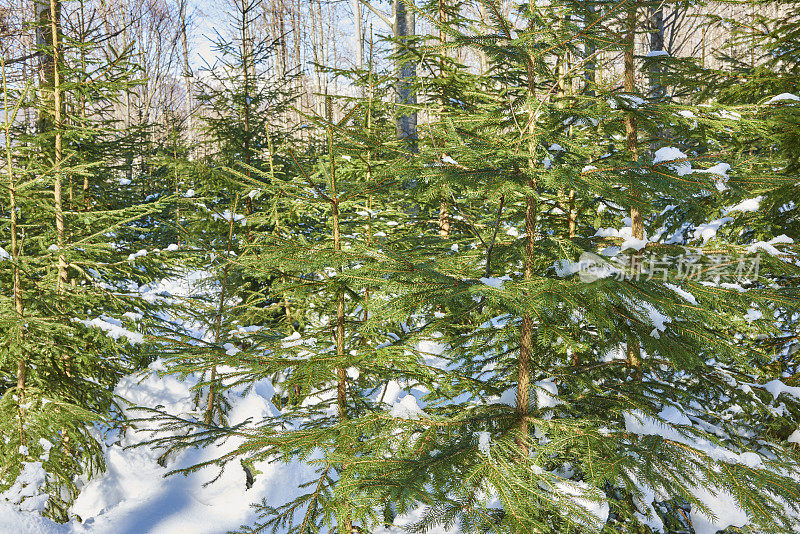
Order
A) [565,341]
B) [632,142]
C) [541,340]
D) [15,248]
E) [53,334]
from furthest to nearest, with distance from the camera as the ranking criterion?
[53,334]
[15,248]
[632,142]
[565,341]
[541,340]

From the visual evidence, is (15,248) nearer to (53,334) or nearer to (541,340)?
(53,334)

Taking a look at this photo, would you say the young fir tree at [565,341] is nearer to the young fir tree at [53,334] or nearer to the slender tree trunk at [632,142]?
the slender tree trunk at [632,142]

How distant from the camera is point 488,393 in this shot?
3.01 meters

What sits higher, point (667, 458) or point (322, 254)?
point (322, 254)

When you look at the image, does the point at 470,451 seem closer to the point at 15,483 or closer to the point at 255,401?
the point at 15,483

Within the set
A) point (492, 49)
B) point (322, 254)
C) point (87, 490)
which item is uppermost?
point (492, 49)

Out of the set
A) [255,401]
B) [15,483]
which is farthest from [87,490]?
[255,401]

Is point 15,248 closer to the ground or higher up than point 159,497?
higher up

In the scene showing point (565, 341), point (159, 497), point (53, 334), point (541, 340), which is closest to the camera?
point (541, 340)

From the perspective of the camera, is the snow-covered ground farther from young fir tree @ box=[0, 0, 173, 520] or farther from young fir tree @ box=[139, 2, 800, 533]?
young fir tree @ box=[139, 2, 800, 533]

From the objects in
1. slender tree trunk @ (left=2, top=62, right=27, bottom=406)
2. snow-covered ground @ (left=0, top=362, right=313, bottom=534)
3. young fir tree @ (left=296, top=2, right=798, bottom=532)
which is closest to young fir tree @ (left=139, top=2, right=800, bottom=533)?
young fir tree @ (left=296, top=2, right=798, bottom=532)

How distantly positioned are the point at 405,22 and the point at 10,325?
8410mm

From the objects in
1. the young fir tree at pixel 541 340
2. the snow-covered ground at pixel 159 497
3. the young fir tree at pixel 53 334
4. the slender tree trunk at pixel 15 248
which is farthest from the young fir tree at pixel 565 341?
the slender tree trunk at pixel 15 248

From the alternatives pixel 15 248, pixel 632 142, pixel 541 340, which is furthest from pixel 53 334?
pixel 632 142
